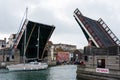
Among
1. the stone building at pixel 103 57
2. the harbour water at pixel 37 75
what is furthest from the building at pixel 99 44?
the harbour water at pixel 37 75

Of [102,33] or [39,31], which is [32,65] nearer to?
[39,31]

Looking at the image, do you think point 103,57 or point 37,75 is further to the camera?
point 37,75

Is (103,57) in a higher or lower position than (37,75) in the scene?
higher

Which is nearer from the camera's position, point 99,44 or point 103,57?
point 103,57

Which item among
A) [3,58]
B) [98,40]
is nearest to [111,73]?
[98,40]

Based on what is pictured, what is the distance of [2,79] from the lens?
94.1 feet

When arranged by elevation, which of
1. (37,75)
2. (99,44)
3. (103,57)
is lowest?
(37,75)

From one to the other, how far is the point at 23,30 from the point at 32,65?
5.81 metres

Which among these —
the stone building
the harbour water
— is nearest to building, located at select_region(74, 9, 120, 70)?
the stone building

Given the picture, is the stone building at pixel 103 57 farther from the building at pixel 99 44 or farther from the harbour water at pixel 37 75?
the harbour water at pixel 37 75

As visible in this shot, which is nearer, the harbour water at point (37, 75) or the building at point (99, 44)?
the building at point (99, 44)

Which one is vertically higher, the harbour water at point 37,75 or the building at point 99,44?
the building at point 99,44

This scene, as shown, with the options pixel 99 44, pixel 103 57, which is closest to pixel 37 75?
pixel 99 44

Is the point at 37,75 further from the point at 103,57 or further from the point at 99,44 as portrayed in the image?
the point at 103,57
